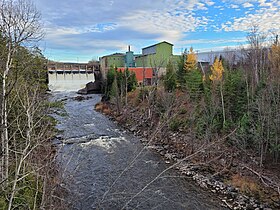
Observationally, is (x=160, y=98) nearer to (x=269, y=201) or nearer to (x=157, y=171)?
(x=157, y=171)

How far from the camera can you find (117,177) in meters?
6.87

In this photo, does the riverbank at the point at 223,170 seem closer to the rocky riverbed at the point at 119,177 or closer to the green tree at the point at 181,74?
the rocky riverbed at the point at 119,177

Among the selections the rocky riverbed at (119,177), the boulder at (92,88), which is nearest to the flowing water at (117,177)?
the rocky riverbed at (119,177)

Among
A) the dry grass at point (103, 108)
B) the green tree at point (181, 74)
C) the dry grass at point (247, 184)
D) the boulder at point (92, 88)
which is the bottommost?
the dry grass at point (247, 184)

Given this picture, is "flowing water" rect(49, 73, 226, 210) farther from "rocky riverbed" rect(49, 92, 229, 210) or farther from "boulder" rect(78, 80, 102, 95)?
"boulder" rect(78, 80, 102, 95)

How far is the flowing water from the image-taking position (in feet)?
35.0

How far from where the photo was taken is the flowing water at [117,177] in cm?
1068

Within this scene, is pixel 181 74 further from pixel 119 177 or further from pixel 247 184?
pixel 119 177

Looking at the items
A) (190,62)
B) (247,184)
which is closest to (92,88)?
(190,62)

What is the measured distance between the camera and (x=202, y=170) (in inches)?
580

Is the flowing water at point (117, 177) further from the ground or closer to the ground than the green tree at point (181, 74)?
closer to the ground

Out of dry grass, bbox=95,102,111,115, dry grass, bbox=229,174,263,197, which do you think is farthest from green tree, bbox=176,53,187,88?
dry grass, bbox=229,174,263,197

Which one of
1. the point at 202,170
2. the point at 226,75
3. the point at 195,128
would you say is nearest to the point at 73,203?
the point at 202,170

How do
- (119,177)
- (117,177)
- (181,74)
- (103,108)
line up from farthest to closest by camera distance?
(103,108), (181,74), (119,177), (117,177)
